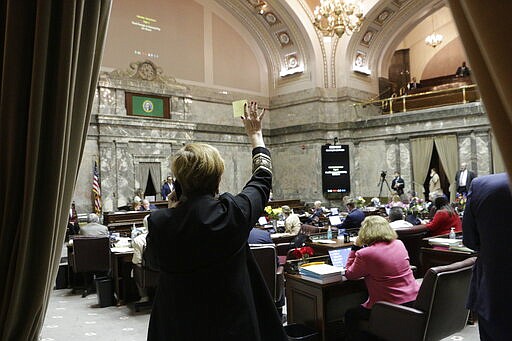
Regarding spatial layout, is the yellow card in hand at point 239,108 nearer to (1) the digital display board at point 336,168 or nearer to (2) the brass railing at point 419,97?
(2) the brass railing at point 419,97

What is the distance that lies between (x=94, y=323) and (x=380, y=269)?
132 inches

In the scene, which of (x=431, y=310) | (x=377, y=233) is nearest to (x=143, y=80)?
(x=377, y=233)

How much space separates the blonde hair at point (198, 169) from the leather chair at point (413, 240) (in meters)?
4.34

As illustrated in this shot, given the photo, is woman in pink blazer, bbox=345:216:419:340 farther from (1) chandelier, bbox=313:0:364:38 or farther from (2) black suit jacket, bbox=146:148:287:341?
(1) chandelier, bbox=313:0:364:38

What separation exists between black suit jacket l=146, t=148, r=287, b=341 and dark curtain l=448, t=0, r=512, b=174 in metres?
1.07

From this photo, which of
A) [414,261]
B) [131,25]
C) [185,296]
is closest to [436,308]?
[185,296]

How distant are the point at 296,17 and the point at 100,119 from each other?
8.25m

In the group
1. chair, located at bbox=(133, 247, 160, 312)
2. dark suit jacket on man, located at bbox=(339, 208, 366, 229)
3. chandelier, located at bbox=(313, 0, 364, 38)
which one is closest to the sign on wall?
chandelier, located at bbox=(313, 0, 364, 38)

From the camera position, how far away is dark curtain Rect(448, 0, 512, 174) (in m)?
0.51

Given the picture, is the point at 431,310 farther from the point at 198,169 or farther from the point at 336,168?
the point at 336,168

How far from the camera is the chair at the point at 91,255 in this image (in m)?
5.90

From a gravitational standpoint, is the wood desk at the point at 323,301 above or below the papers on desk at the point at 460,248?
below

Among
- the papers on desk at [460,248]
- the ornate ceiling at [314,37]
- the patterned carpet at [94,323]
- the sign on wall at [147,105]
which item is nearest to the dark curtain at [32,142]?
the patterned carpet at [94,323]

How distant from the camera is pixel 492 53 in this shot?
0.52 m
